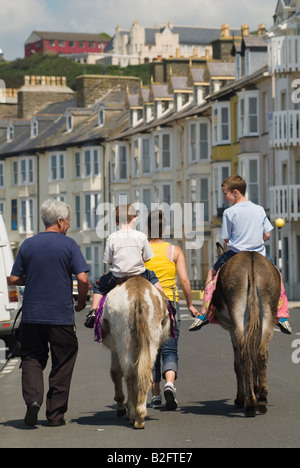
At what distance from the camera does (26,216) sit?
8631 cm

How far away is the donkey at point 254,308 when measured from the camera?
1152 centimetres

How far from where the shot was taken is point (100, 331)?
11.6 metres

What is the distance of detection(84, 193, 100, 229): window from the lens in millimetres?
79062

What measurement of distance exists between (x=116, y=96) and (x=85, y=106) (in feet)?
9.87

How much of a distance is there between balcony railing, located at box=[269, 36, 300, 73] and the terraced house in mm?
51

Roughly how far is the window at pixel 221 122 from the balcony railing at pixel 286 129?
7.34 m

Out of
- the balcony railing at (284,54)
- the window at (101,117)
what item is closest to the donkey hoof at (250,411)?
the balcony railing at (284,54)

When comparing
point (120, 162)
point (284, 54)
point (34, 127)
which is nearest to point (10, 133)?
point (34, 127)

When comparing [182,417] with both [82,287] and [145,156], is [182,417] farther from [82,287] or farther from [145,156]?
[145,156]

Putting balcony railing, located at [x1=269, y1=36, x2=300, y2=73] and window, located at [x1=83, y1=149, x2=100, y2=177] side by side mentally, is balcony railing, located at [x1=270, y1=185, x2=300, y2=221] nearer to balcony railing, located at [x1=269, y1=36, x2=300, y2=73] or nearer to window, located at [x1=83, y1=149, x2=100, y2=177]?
balcony railing, located at [x1=269, y1=36, x2=300, y2=73]

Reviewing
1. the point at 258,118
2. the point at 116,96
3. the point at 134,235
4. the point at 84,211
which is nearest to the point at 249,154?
the point at 258,118

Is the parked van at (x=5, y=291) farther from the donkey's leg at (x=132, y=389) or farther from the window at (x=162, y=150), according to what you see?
the window at (x=162, y=150)
